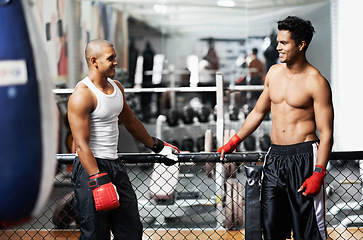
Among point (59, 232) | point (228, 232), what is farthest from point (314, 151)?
point (59, 232)

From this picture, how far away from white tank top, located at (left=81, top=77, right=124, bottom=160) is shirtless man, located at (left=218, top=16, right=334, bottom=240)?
2.65 ft

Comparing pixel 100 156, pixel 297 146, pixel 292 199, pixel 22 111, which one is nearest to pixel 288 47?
pixel 297 146

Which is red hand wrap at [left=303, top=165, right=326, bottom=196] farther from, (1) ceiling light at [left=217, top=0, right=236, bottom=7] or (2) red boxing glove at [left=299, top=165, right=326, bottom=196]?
(1) ceiling light at [left=217, top=0, right=236, bottom=7]

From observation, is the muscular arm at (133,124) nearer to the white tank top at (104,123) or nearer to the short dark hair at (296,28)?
the white tank top at (104,123)

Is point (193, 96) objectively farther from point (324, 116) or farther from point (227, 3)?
point (324, 116)

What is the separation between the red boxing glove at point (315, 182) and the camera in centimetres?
225

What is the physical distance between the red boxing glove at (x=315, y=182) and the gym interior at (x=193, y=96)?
0.97 feet

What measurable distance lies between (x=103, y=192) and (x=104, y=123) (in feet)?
1.13

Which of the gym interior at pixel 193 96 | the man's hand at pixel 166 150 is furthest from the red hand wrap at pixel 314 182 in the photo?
the man's hand at pixel 166 150

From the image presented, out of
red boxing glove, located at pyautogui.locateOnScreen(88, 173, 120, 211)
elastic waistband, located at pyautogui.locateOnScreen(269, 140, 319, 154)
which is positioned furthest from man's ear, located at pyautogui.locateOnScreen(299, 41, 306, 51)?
red boxing glove, located at pyautogui.locateOnScreen(88, 173, 120, 211)

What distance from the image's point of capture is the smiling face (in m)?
2.36

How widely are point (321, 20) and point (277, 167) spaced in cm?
510

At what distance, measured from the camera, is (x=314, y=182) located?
2.25 metres

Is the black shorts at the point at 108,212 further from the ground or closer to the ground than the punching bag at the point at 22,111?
closer to the ground
